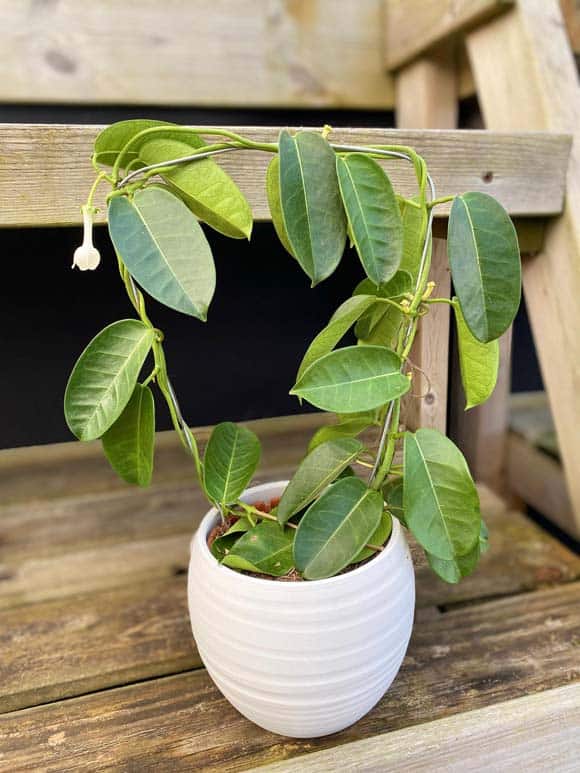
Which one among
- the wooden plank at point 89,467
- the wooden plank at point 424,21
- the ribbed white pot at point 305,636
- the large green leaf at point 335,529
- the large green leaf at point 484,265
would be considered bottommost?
the wooden plank at point 89,467

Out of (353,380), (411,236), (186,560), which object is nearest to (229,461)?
(353,380)

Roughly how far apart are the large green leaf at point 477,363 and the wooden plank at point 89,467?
1.75 feet

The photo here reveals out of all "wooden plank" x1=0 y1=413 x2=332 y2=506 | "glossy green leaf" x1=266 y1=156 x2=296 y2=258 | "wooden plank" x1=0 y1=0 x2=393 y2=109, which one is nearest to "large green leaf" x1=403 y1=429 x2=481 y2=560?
"glossy green leaf" x1=266 y1=156 x2=296 y2=258

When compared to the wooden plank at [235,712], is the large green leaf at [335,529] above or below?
above

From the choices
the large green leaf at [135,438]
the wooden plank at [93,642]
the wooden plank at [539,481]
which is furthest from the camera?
the wooden plank at [539,481]

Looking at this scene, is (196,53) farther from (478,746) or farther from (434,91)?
(478,746)

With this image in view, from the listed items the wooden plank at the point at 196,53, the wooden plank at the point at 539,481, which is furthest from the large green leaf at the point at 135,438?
the wooden plank at the point at 539,481

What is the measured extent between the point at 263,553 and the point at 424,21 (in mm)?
892

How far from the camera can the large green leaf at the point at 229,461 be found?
59 cm

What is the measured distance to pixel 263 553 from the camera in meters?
0.55

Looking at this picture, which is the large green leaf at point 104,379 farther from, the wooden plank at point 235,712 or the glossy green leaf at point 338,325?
the wooden plank at point 235,712

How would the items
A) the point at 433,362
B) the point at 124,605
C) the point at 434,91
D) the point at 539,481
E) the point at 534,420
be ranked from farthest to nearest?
the point at 534,420 < the point at 539,481 < the point at 434,91 < the point at 124,605 < the point at 433,362

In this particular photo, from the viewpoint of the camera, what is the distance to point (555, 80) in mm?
795

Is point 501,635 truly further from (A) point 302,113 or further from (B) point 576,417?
(A) point 302,113
